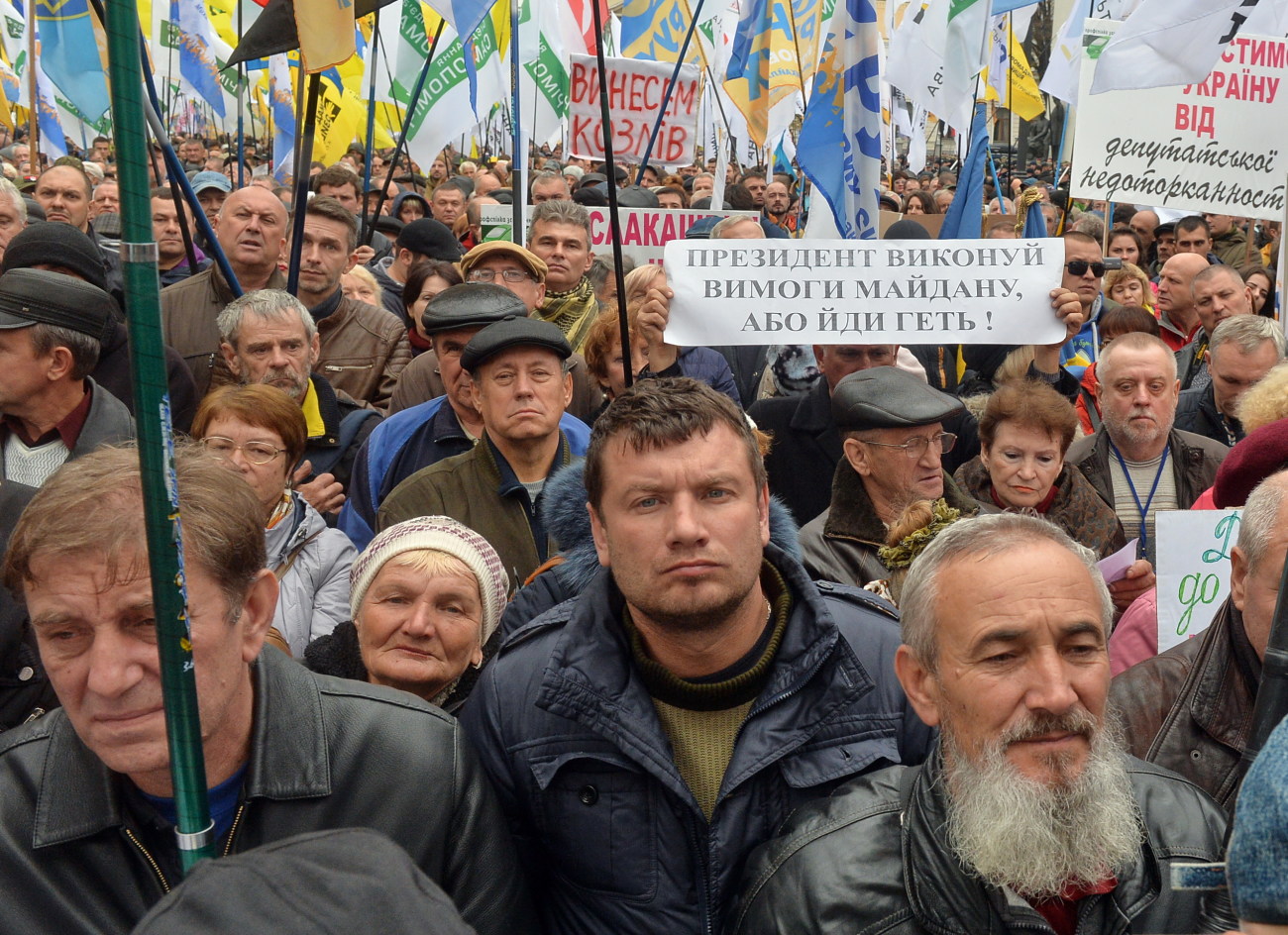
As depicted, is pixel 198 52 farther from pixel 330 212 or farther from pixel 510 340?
pixel 510 340

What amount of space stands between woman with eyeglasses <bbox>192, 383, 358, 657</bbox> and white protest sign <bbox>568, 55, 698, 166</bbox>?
5286 mm

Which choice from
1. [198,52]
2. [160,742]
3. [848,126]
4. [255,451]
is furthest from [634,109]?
[160,742]

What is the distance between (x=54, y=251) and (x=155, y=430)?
3879 mm

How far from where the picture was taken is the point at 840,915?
1.98 metres

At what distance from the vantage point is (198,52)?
13.4 metres

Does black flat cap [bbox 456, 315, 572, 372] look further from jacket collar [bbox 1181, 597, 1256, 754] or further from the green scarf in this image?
the green scarf

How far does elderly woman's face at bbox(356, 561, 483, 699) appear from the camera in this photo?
298 centimetres

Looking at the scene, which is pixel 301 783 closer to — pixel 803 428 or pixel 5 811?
pixel 5 811

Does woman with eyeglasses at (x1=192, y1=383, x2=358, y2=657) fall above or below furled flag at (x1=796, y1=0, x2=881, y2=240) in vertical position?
below

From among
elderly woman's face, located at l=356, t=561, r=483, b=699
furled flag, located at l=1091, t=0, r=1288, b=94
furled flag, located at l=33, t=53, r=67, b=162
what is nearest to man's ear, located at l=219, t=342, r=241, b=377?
elderly woman's face, located at l=356, t=561, r=483, b=699

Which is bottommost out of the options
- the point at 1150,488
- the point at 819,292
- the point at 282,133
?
the point at 1150,488

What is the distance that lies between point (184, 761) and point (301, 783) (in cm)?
54

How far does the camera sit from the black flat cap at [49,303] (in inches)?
151

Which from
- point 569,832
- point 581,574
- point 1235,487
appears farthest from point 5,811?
point 1235,487
